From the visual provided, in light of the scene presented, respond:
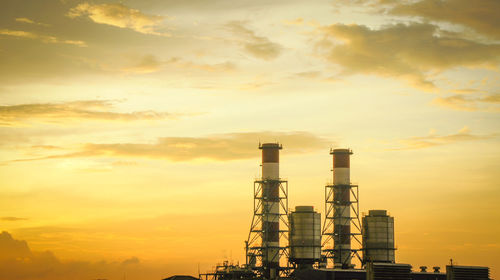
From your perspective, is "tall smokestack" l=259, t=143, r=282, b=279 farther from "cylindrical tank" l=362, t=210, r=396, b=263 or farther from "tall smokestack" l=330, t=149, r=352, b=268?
"cylindrical tank" l=362, t=210, r=396, b=263

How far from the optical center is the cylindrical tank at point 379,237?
449 feet

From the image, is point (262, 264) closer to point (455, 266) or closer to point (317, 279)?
point (317, 279)

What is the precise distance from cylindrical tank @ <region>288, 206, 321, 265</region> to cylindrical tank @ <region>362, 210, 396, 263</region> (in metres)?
9.38

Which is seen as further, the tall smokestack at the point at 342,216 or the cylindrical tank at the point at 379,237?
the tall smokestack at the point at 342,216

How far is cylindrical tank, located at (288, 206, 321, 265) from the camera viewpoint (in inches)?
5276

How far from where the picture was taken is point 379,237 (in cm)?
13750

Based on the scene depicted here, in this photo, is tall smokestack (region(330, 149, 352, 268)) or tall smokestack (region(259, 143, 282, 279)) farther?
tall smokestack (region(330, 149, 352, 268))

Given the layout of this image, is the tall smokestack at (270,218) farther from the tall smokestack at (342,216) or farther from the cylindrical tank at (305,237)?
the tall smokestack at (342,216)

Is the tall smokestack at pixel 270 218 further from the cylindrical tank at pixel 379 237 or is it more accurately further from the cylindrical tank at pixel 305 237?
the cylindrical tank at pixel 379 237

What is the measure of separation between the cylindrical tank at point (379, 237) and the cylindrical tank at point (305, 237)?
9.38m

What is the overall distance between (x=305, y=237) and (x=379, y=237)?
13.5 m

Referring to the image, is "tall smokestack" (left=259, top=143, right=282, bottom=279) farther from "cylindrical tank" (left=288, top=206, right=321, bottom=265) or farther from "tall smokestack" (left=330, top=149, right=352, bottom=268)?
"tall smokestack" (left=330, top=149, right=352, bottom=268)

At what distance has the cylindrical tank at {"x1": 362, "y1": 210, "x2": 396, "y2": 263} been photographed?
13688 centimetres

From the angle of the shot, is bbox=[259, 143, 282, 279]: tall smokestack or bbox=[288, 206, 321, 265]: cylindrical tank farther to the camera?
bbox=[259, 143, 282, 279]: tall smokestack
